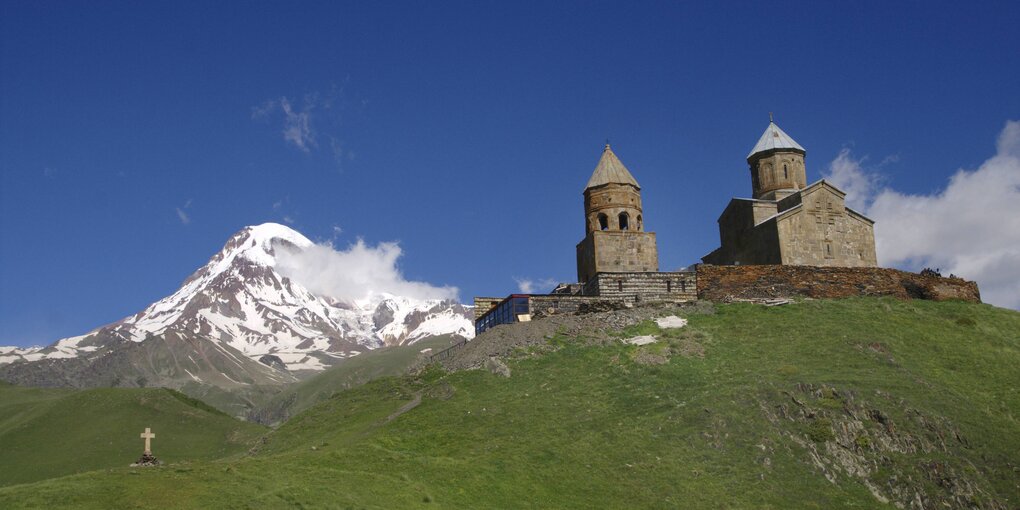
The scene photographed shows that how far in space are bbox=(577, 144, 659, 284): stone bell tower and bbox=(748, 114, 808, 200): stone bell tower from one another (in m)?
11.2

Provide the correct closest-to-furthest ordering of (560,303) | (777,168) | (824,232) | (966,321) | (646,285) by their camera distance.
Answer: (966,321) → (560,303) → (646,285) → (824,232) → (777,168)

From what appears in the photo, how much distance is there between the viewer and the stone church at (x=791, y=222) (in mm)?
61562

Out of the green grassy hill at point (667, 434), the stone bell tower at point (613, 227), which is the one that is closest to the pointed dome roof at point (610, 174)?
the stone bell tower at point (613, 227)

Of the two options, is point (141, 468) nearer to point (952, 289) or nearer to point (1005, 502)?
point (1005, 502)

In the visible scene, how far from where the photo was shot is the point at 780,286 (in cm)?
5684

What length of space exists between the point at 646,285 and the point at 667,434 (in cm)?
1953

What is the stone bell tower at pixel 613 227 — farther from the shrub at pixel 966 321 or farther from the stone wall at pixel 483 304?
the shrub at pixel 966 321

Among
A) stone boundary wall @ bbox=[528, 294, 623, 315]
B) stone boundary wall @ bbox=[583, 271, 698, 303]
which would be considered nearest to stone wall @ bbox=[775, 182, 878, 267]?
stone boundary wall @ bbox=[583, 271, 698, 303]

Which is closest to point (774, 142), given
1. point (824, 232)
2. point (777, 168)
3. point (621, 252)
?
point (777, 168)

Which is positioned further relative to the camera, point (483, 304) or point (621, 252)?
point (483, 304)

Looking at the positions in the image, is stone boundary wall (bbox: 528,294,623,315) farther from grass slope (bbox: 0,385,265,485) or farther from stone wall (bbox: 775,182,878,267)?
grass slope (bbox: 0,385,265,485)

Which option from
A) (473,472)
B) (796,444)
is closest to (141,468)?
(473,472)

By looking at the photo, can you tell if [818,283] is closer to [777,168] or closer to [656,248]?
[656,248]

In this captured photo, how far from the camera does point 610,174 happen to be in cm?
6297
